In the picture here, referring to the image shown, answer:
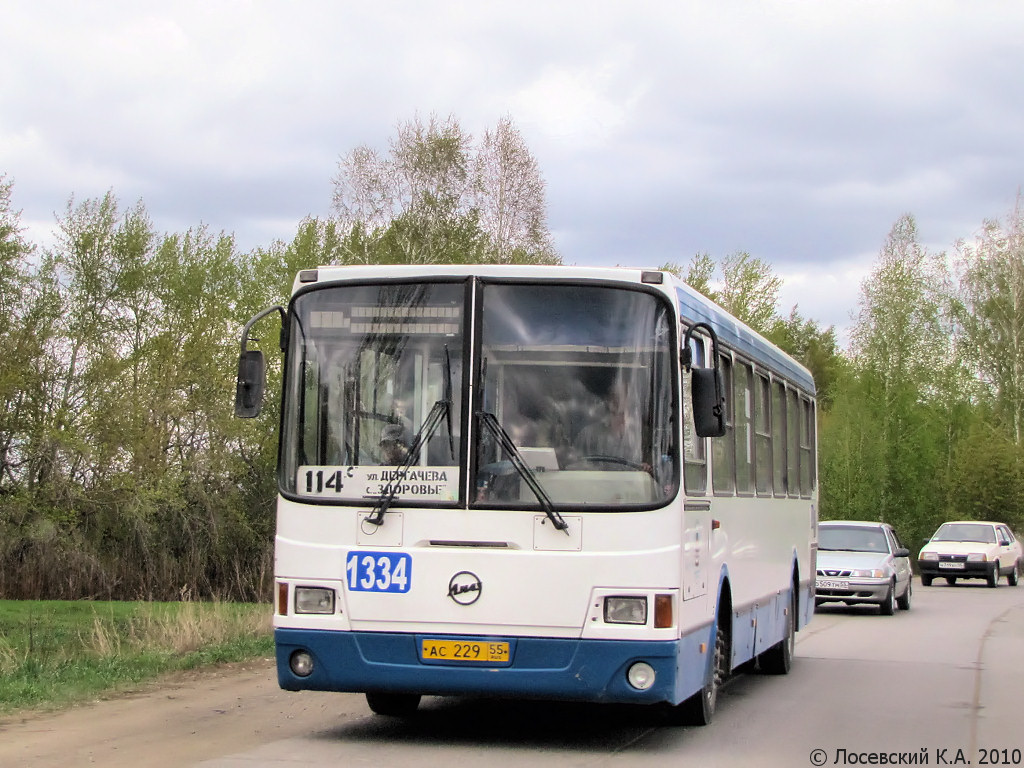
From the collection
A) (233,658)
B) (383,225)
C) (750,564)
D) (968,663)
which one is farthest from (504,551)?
(383,225)

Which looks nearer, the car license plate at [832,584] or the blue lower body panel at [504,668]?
the blue lower body panel at [504,668]

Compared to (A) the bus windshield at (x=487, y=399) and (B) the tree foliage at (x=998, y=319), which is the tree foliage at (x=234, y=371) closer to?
(B) the tree foliage at (x=998, y=319)

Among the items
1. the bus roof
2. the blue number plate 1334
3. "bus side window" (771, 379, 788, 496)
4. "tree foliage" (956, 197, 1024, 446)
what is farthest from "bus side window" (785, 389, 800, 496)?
"tree foliage" (956, 197, 1024, 446)

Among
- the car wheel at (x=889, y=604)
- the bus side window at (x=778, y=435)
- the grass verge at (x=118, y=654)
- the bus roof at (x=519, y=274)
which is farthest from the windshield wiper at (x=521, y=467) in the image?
the car wheel at (x=889, y=604)

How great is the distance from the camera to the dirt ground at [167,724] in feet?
28.7

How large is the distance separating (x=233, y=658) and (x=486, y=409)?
6636 mm

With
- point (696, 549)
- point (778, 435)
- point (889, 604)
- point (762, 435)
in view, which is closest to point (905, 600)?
point (889, 604)

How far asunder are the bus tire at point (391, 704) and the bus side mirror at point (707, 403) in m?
3.05

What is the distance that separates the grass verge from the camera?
11.7m

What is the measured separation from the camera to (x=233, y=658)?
14.6m

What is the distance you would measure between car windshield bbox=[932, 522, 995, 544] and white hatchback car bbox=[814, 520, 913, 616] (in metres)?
13.1

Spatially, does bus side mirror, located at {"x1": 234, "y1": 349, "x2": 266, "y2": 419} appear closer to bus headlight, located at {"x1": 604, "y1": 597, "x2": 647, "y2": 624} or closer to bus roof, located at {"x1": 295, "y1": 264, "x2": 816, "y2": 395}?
bus roof, located at {"x1": 295, "y1": 264, "x2": 816, "y2": 395}

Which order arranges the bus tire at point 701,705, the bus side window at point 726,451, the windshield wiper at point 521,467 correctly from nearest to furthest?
the windshield wiper at point 521,467 < the bus tire at point 701,705 < the bus side window at point 726,451

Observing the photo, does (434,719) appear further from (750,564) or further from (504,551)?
(750,564)
